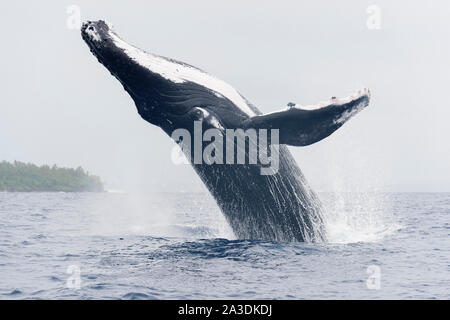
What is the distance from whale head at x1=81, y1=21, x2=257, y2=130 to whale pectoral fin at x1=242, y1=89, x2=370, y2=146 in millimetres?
1165

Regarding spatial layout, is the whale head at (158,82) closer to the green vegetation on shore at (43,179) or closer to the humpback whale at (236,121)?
the humpback whale at (236,121)

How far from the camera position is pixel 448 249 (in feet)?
45.6

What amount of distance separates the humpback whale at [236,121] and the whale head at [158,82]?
2 cm

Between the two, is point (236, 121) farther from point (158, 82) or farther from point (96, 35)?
point (96, 35)

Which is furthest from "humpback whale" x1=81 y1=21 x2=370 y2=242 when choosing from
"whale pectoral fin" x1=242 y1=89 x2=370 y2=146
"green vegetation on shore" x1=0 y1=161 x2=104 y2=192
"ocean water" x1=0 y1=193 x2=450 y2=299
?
"green vegetation on shore" x1=0 y1=161 x2=104 y2=192

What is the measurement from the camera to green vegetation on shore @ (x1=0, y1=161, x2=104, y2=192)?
147 meters

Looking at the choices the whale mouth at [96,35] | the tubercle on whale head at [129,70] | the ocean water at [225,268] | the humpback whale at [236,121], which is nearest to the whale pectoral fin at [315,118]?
the humpback whale at [236,121]

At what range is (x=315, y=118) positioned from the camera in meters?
10.1

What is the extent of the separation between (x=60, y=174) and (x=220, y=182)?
493 ft

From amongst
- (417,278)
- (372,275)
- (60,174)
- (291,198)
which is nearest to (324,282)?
(372,275)

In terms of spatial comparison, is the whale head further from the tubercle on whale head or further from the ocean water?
the ocean water
